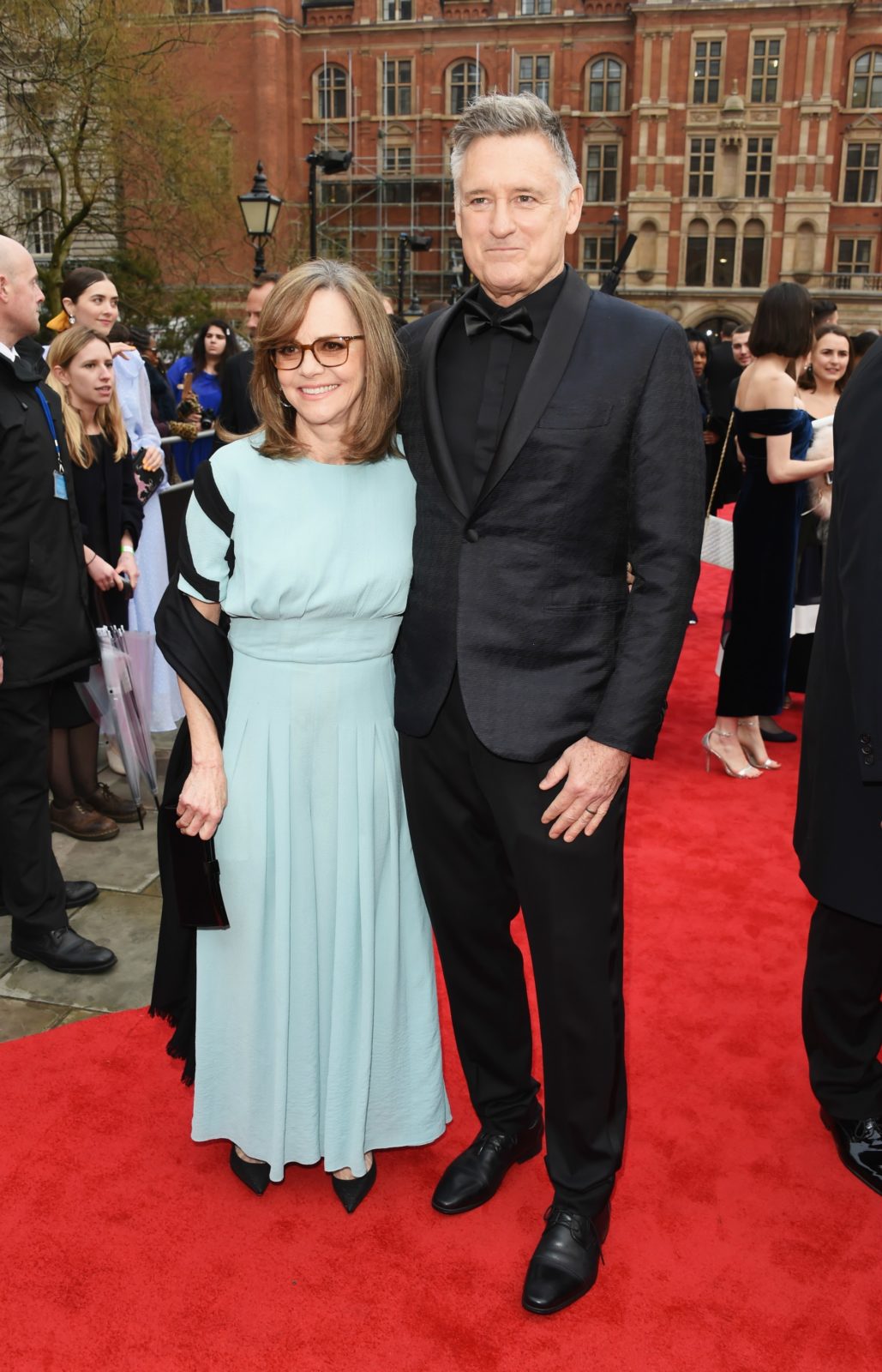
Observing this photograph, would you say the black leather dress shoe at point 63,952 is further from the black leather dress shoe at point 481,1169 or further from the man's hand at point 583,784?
the man's hand at point 583,784

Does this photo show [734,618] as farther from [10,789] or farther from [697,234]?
[697,234]

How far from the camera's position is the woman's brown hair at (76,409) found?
162 inches

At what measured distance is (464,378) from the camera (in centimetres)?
212

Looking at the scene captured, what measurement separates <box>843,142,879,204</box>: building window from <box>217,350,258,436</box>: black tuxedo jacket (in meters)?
38.7

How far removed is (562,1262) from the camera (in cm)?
220

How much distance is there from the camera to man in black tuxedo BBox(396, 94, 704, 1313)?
1965 millimetres

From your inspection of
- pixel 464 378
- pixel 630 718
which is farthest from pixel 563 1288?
pixel 464 378

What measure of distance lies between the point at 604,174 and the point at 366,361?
4180 centimetres

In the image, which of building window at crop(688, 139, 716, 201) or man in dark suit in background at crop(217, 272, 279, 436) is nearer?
man in dark suit in background at crop(217, 272, 279, 436)

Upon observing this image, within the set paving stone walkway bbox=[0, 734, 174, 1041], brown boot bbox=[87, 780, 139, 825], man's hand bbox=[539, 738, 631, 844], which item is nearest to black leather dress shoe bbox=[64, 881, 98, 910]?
paving stone walkway bbox=[0, 734, 174, 1041]

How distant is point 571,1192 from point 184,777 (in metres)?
1.17

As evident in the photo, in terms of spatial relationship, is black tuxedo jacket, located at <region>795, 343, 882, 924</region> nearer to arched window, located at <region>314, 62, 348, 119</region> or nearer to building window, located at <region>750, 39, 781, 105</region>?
building window, located at <region>750, 39, 781, 105</region>

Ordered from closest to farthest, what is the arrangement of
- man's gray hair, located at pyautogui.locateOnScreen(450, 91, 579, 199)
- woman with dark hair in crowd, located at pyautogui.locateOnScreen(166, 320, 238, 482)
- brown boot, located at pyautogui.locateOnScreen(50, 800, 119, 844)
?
1. man's gray hair, located at pyautogui.locateOnScreen(450, 91, 579, 199)
2. brown boot, located at pyautogui.locateOnScreen(50, 800, 119, 844)
3. woman with dark hair in crowd, located at pyautogui.locateOnScreen(166, 320, 238, 482)

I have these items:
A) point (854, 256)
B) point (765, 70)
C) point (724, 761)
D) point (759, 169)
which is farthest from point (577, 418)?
point (765, 70)
